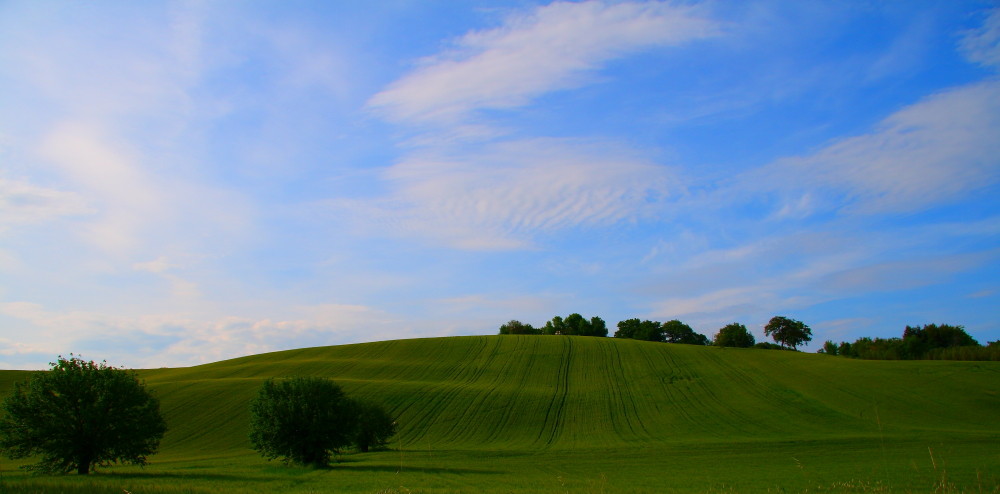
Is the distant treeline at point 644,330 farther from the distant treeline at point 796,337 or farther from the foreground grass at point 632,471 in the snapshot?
the foreground grass at point 632,471

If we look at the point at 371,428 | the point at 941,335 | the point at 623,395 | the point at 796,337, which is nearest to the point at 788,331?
the point at 796,337

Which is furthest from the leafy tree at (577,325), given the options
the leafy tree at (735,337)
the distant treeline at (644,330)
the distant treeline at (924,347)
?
the distant treeline at (924,347)

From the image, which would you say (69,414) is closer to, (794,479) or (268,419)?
(268,419)

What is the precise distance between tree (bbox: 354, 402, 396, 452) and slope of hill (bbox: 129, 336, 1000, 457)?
10.1ft

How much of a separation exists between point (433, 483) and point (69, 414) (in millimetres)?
20670

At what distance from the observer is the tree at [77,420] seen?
3058 cm

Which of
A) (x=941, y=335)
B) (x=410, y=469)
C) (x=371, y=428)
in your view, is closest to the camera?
(x=410, y=469)

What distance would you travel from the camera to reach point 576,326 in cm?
15325

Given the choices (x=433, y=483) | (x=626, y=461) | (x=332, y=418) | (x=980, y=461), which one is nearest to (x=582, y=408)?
(x=626, y=461)

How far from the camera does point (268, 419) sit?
3706cm

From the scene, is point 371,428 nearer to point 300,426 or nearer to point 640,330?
point 300,426

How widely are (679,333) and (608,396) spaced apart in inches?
3554

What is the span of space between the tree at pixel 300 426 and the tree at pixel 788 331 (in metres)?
113

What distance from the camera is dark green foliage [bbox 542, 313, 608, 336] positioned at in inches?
6009
